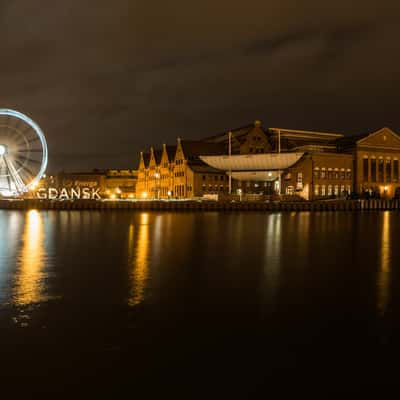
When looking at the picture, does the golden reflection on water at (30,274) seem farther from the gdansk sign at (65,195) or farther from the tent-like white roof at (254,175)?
the tent-like white roof at (254,175)

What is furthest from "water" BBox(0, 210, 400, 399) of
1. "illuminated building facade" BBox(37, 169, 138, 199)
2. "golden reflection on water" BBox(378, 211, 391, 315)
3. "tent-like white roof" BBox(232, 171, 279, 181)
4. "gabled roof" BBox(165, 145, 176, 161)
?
"illuminated building facade" BBox(37, 169, 138, 199)

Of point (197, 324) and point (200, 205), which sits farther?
point (200, 205)

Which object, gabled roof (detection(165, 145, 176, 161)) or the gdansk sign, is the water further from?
gabled roof (detection(165, 145, 176, 161))

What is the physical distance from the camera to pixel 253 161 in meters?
79.2

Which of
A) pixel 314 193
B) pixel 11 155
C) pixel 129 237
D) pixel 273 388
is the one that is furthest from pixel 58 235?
pixel 314 193

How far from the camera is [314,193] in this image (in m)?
80.5

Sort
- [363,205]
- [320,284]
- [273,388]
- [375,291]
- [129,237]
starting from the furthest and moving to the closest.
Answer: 1. [363,205]
2. [129,237]
3. [320,284]
4. [375,291]
5. [273,388]

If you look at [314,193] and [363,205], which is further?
[314,193]

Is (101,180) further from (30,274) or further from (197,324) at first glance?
(197,324)

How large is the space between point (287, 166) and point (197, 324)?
236 ft

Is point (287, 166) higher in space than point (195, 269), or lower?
higher

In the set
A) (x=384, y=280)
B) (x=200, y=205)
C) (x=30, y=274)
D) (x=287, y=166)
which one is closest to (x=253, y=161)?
(x=287, y=166)

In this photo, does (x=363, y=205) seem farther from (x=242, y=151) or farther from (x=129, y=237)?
(x=129, y=237)

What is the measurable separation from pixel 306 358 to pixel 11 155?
5579cm
